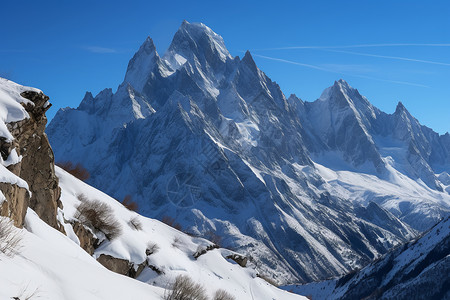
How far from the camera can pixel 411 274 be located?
160 metres

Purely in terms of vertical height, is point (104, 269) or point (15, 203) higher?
point (15, 203)

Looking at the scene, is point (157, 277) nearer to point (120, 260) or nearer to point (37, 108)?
point (120, 260)

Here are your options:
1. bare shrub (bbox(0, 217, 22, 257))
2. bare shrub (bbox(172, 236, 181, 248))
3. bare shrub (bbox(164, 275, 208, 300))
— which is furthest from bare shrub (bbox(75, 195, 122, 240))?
bare shrub (bbox(0, 217, 22, 257))

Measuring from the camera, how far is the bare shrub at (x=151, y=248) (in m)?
39.3

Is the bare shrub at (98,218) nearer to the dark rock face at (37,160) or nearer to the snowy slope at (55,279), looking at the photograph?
the dark rock face at (37,160)

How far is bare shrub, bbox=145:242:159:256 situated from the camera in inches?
1547

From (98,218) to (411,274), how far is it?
146m

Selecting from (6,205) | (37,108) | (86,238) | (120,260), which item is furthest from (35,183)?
(6,205)

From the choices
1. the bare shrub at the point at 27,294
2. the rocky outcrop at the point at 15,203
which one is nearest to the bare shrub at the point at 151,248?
the rocky outcrop at the point at 15,203

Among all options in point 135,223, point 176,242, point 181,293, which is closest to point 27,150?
point 181,293

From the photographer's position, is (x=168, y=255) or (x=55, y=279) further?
(x=168, y=255)

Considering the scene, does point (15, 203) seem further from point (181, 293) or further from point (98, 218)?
point (98, 218)

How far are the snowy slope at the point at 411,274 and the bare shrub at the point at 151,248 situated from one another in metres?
114

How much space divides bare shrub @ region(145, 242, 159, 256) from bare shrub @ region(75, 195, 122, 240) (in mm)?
3115
